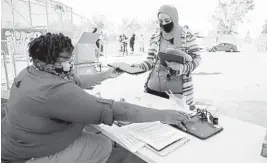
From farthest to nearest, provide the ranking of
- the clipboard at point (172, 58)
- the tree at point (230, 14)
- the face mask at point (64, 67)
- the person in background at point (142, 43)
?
the tree at point (230, 14) < the person in background at point (142, 43) < the clipboard at point (172, 58) < the face mask at point (64, 67)

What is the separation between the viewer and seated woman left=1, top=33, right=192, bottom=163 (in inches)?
37.5

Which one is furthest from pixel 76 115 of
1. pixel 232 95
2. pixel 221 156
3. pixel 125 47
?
pixel 125 47

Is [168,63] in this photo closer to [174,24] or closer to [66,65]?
[174,24]

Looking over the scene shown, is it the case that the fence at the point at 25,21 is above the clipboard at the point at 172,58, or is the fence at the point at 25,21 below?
above

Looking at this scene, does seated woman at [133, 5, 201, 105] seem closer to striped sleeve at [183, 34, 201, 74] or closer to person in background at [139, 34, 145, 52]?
striped sleeve at [183, 34, 201, 74]

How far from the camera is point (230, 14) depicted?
50.4ft

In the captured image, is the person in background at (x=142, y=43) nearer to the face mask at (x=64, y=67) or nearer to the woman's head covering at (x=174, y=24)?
the woman's head covering at (x=174, y=24)

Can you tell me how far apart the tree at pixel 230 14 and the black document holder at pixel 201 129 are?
52.5 ft

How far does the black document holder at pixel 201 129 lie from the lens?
1152 millimetres

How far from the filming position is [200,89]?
181 inches

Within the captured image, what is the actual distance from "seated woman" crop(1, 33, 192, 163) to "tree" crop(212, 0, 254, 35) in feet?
53.7

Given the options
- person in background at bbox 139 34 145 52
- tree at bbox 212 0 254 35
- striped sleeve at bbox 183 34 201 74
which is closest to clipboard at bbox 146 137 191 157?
striped sleeve at bbox 183 34 201 74

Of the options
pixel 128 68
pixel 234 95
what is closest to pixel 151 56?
pixel 128 68

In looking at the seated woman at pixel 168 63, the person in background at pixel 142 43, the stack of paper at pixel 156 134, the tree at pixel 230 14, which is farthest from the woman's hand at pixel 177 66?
the tree at pixel 230 14
